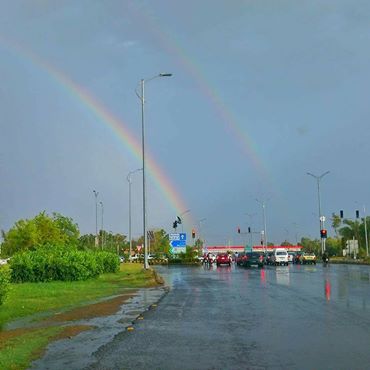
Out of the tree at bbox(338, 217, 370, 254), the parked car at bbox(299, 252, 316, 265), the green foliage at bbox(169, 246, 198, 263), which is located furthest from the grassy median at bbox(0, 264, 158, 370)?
the tree at bbox(338, 217, 370, 254)

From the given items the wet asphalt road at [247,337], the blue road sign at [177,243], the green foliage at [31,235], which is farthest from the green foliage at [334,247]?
the wet asphalt road at [247,337]

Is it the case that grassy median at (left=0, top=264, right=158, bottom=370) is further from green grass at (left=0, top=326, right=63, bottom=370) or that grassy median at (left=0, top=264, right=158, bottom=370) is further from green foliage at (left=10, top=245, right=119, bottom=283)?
green foliage at (left=10, top=245, right=119, bottom=283)

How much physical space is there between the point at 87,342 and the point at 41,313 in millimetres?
6284

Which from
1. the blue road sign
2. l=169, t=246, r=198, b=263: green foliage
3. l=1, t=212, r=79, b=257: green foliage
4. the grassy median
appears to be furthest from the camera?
l=169, t=246, r=198, b=263: green foliage

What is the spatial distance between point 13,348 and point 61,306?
8943 mm

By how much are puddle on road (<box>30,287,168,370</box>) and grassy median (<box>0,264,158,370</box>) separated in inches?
10.3

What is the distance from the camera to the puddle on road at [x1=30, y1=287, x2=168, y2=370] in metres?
9.34

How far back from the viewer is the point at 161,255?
95.4m

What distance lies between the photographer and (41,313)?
1714cm

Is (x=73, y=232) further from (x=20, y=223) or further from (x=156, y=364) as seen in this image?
(x=156, y=364)

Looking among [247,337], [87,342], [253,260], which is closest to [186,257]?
[253,260]

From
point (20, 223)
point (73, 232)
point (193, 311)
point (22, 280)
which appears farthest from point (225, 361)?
point (73, 232)

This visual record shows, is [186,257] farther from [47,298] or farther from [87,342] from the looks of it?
[87,342]

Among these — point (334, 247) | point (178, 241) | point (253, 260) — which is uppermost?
point (178, 241)
